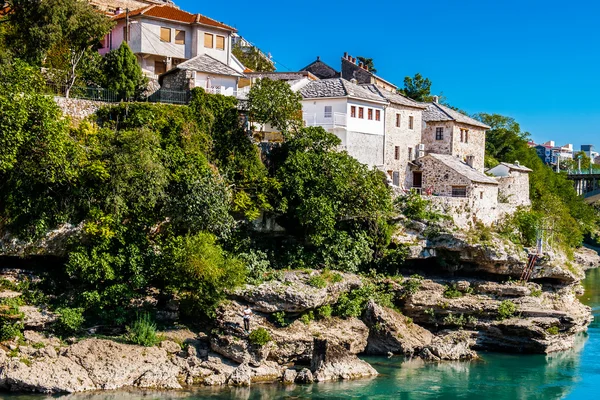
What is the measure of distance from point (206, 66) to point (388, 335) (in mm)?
20349

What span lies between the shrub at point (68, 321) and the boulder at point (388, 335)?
14187 millimetres

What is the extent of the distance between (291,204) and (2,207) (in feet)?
46.6

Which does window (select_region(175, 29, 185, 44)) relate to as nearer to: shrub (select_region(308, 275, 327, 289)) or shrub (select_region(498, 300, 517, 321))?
shrub (select_region(308, 275, 327, 289))

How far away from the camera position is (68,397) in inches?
1118

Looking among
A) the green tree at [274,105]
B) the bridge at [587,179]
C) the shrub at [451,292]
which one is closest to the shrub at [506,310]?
the shrub at [451,292]

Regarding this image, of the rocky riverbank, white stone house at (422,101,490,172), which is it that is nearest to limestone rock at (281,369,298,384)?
the rocky riverbank

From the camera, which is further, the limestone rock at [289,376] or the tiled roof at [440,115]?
the tiled roof at [440,115]

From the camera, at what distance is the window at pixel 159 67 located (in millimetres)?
50969

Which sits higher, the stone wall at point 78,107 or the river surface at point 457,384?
the stone wall at point 78,107

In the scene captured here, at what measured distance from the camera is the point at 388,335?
3725 cm

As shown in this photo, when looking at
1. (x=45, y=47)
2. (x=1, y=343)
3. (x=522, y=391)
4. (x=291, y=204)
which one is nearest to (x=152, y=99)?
(x=45, y=47)

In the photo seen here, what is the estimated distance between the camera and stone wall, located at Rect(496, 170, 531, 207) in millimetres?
56000

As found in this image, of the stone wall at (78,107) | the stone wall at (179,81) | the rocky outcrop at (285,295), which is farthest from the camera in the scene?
the stone wall at (179,81)

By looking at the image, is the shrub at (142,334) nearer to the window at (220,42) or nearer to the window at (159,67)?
the window at (159,67)
